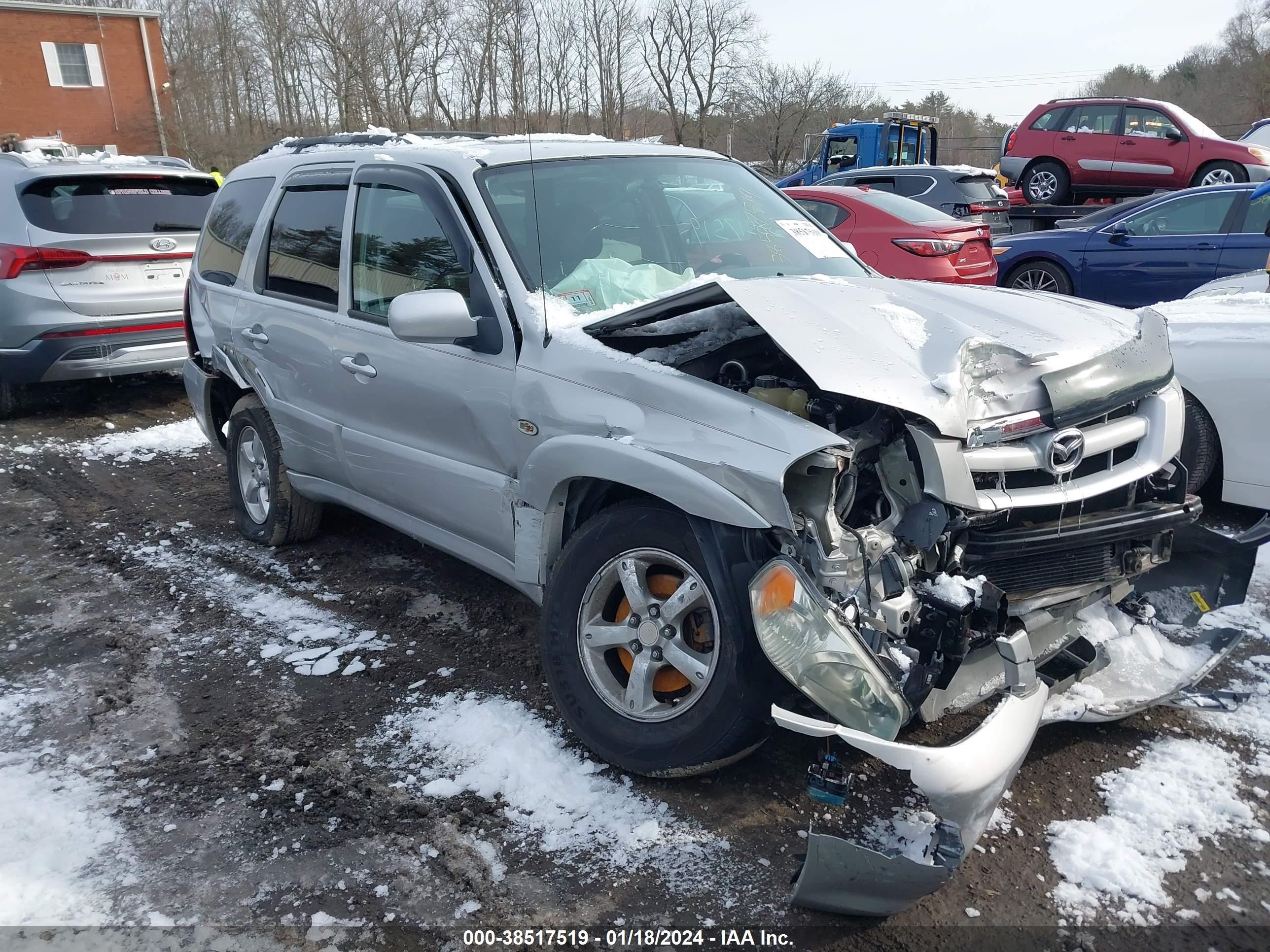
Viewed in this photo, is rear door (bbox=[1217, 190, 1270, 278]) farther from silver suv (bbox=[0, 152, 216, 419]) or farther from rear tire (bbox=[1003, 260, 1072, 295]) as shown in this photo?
silver suv (bbox=[0, 152, 216, 419])

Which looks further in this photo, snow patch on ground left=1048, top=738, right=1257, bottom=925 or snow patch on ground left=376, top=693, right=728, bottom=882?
snow patch on ground left=376, top=693, right=728, bottom=882

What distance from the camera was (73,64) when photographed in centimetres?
3569

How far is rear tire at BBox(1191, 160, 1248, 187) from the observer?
538 inches

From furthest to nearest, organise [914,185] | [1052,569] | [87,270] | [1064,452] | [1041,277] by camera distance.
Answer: [914,185]
[1041,277]
[87,270]
[1052,569]
[1064,452]

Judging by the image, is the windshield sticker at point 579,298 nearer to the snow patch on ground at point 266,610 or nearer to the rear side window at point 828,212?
the snow patch on ground at point 266,610

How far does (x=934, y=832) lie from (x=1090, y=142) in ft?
49.9

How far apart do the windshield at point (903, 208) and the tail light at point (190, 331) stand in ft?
21.1

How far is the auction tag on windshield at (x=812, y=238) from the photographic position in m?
4.08

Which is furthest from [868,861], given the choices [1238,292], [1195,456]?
[1238,292]

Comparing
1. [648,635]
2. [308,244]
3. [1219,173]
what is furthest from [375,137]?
[1219,173]

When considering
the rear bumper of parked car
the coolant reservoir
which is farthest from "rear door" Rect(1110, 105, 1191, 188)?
the coolant reservoir

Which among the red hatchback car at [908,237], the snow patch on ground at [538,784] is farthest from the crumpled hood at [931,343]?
the red hatchback car at [908,237]

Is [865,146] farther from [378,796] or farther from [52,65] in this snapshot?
[52,65]

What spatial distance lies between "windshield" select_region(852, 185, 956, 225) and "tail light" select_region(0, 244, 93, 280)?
279 inches
